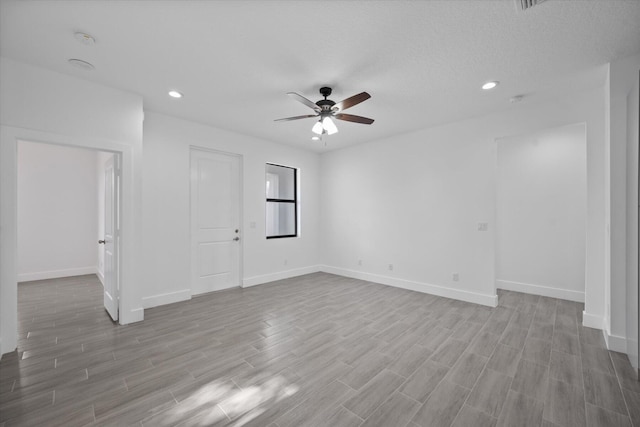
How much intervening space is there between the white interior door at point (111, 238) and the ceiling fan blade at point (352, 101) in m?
2.86

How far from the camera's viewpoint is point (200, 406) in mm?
1824

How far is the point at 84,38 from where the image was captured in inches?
86.5

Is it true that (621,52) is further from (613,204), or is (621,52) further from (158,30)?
(158,30)

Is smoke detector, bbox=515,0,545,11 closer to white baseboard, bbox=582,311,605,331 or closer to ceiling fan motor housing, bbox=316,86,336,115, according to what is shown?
ceiling fan motor housing, bbox=316,86,336,115

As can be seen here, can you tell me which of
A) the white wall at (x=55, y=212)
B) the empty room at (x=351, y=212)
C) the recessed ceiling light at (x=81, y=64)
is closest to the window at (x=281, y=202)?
the empty room at (x=351, y=212)

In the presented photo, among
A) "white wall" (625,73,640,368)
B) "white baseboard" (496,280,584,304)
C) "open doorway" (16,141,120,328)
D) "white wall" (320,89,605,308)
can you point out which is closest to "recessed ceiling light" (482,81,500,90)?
"white wall" (320,89,605,308)

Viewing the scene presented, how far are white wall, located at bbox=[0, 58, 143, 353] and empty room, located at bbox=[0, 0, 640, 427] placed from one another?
19mm

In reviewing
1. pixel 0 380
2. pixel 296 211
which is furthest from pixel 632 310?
pixel 0 380

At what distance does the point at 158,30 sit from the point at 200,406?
9.49 ft

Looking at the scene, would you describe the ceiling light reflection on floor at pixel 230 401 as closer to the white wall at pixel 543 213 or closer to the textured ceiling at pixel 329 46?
the textured ceiling at pixel 329 46

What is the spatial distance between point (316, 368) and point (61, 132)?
3.54 metres

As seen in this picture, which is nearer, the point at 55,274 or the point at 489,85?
the point at 489,85

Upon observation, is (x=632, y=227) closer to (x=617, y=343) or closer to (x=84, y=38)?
(x=617, y=343)

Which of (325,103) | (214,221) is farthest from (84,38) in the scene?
(214,221)
